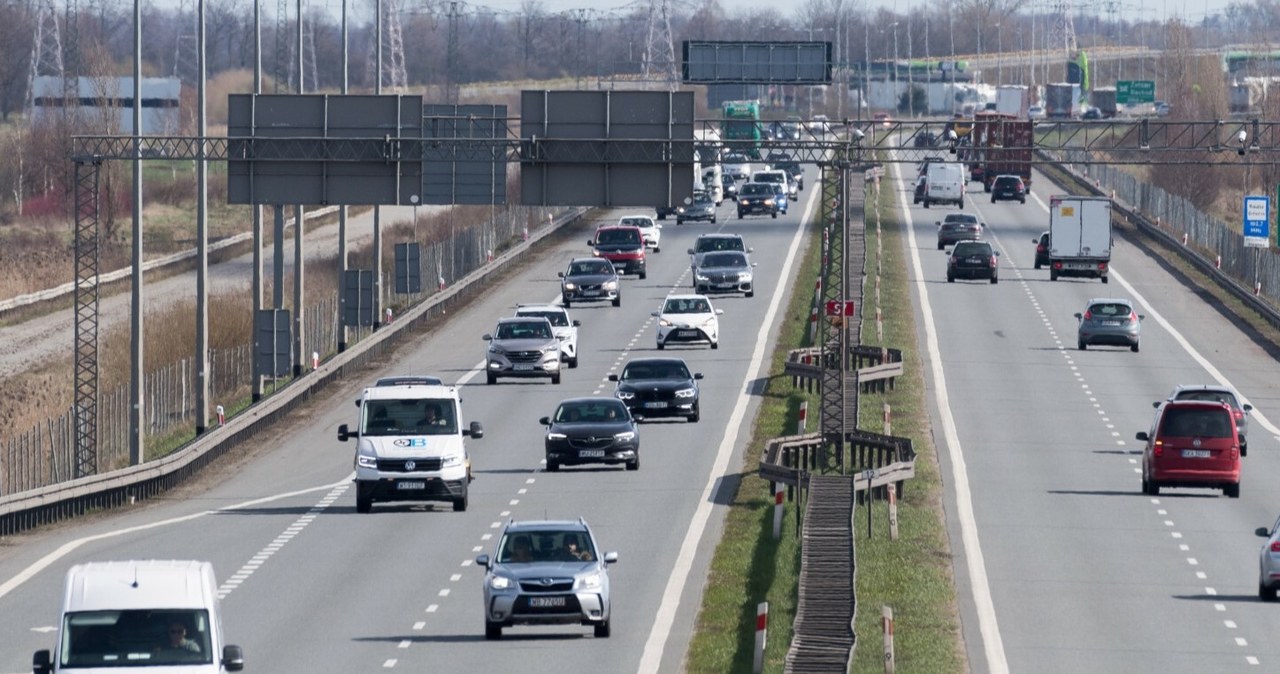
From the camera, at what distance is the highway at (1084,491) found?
1094 inches

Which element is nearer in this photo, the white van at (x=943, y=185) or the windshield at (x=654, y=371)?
the windshield at (x=654, y=371)

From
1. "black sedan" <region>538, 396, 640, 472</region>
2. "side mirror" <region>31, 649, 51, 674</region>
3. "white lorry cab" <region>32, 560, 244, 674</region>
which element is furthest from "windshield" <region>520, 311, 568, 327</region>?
"side mirror" <region>31, 649, 51, 674</region>

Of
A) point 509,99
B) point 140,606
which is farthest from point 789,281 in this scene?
point 509,99

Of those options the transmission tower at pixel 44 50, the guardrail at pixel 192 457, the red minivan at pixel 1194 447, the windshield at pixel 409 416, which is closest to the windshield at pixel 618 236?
the guardrail at pixel 192 457

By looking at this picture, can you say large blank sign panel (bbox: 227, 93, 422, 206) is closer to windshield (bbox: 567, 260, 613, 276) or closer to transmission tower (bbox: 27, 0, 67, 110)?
windshield (bbox: 567, 260, 613, 276)

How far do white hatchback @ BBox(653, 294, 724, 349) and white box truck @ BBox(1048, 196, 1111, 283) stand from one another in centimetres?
1999

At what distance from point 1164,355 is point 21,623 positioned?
143 ft

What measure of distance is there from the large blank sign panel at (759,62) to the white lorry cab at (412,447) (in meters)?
63.1

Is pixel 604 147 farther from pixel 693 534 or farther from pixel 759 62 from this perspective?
pixel 759 62

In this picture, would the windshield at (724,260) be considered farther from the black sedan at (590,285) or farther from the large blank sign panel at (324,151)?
the large blank sign panel at (324,151)

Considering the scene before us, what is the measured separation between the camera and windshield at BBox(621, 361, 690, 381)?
50438 mm

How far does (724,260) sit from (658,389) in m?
29.4

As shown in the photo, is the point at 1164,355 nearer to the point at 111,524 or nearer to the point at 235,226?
the point at 111,524

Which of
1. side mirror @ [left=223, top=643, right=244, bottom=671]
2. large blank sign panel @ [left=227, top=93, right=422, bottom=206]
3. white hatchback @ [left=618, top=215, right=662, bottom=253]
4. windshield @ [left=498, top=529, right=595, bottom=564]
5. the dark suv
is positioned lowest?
windshield @ [left=498, top=529, right=595, bottom=564]
